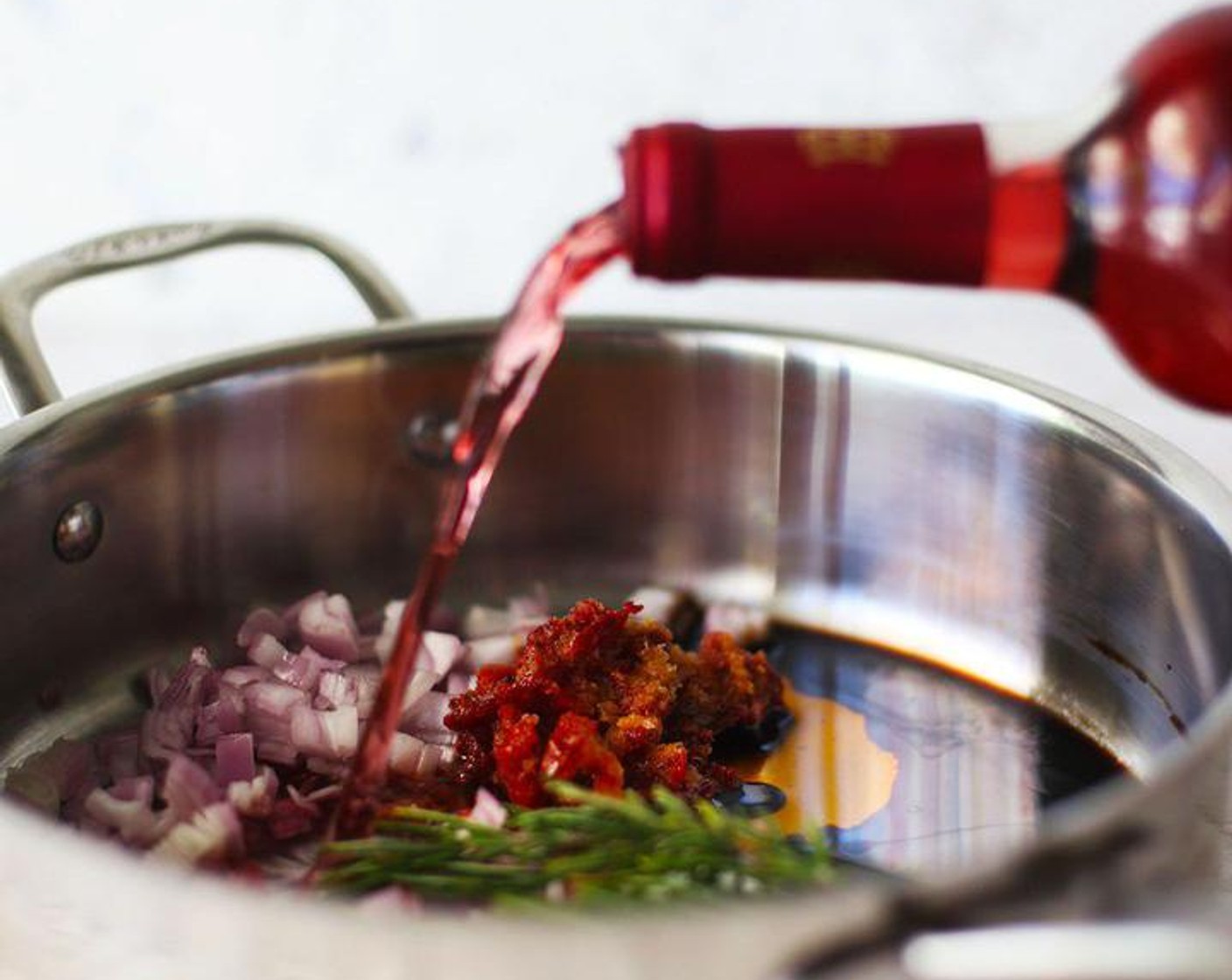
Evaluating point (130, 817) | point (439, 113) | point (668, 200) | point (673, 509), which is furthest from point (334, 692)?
point (439, 113)

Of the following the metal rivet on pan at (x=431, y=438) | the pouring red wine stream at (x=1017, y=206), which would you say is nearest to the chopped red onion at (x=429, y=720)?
the metal rivet on pan at (x=431, y=438)

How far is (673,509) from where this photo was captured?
1254 mm

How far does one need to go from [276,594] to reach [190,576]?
0.06 meters

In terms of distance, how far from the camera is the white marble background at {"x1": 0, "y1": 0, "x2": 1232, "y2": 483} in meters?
1.85

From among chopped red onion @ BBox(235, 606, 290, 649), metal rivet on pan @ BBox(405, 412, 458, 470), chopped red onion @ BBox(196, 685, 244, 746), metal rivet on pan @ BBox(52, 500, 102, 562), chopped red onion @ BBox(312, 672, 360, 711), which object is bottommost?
chopped red onion @ BBox(196, 685, 244, 746)

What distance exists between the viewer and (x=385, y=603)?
1.22m

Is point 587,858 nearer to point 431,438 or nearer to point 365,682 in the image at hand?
point 365,682

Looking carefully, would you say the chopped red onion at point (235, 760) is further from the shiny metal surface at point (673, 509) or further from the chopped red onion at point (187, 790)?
the shiny metal surface at point (673, 509)

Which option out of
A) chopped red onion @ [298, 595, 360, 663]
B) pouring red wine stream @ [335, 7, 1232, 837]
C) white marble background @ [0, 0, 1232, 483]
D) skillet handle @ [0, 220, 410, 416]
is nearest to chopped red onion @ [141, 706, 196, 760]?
chopped red onion @ [298, 595, 360, 663]

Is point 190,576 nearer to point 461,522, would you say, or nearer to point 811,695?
point 461,522

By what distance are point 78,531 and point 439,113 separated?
36.5 inches

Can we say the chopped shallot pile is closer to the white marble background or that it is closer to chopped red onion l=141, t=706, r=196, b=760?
chopped red onion l=141, t=706, r=196, b=760

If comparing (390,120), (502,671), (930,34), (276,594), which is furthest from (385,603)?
(930,34)

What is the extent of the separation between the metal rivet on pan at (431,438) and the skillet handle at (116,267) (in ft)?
0.31
